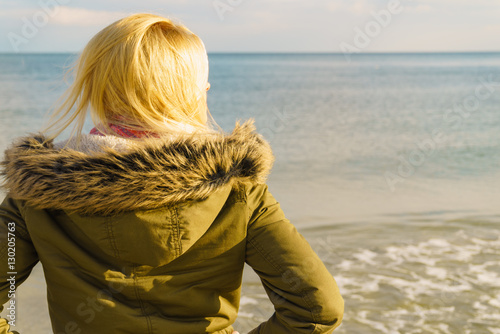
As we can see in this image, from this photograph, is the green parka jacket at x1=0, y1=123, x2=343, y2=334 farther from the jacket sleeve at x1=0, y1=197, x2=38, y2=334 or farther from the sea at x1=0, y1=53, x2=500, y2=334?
the sea at x1=0, y1=53, x2=500, y2=334

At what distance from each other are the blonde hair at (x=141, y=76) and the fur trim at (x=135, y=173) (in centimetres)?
9

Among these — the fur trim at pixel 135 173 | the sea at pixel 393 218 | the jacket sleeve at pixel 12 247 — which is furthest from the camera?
the sea at pixel 393 218

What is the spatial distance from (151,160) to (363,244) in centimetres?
367

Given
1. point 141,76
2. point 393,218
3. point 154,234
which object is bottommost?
point 393,218

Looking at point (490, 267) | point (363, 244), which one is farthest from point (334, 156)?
point (490, 267)

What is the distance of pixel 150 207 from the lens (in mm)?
1312

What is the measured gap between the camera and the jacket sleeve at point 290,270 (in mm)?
1353

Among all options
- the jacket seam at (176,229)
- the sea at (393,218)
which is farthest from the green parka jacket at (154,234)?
the sea at (393,218)

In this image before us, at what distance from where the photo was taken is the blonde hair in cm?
137

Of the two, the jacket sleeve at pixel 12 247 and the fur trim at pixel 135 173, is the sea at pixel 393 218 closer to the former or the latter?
the fur trim at pixel 135 173

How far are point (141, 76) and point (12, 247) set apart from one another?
594mm

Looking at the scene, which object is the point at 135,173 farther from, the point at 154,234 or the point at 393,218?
the point at 393,218

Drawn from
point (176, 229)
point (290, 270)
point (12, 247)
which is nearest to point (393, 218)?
point (290, 270)

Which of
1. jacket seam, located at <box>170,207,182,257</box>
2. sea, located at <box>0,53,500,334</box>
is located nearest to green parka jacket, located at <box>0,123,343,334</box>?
jacket seam, located at <box>170,207,182,257</box>
